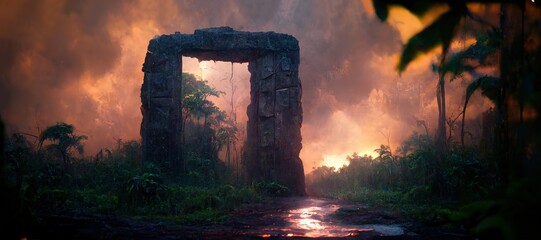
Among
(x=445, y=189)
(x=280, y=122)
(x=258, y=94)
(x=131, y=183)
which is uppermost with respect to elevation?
Result: (x=258, y=94)

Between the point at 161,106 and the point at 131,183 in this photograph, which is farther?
the point at 161,106

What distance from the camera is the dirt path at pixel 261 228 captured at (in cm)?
563

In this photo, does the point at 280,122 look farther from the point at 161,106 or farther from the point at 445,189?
the point at 445,189

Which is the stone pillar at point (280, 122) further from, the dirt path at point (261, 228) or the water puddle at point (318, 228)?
the dirt path at point (261, 228)

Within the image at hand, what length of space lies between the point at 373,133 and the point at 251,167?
1420cm

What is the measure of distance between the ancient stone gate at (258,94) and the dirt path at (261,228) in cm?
675

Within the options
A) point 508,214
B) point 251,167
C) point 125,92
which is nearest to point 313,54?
point 125,92

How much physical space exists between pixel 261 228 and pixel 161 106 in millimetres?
9629

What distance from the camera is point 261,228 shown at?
23.1 feet

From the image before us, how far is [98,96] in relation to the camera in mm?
27781

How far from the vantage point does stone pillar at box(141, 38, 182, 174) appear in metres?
15.3

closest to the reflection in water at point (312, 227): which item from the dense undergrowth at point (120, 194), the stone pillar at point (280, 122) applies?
the dense undergrowth at point (120, 194)

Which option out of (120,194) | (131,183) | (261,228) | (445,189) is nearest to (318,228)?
(261,228)

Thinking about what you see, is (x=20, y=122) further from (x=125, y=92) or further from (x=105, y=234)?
(x=105, y=234)
